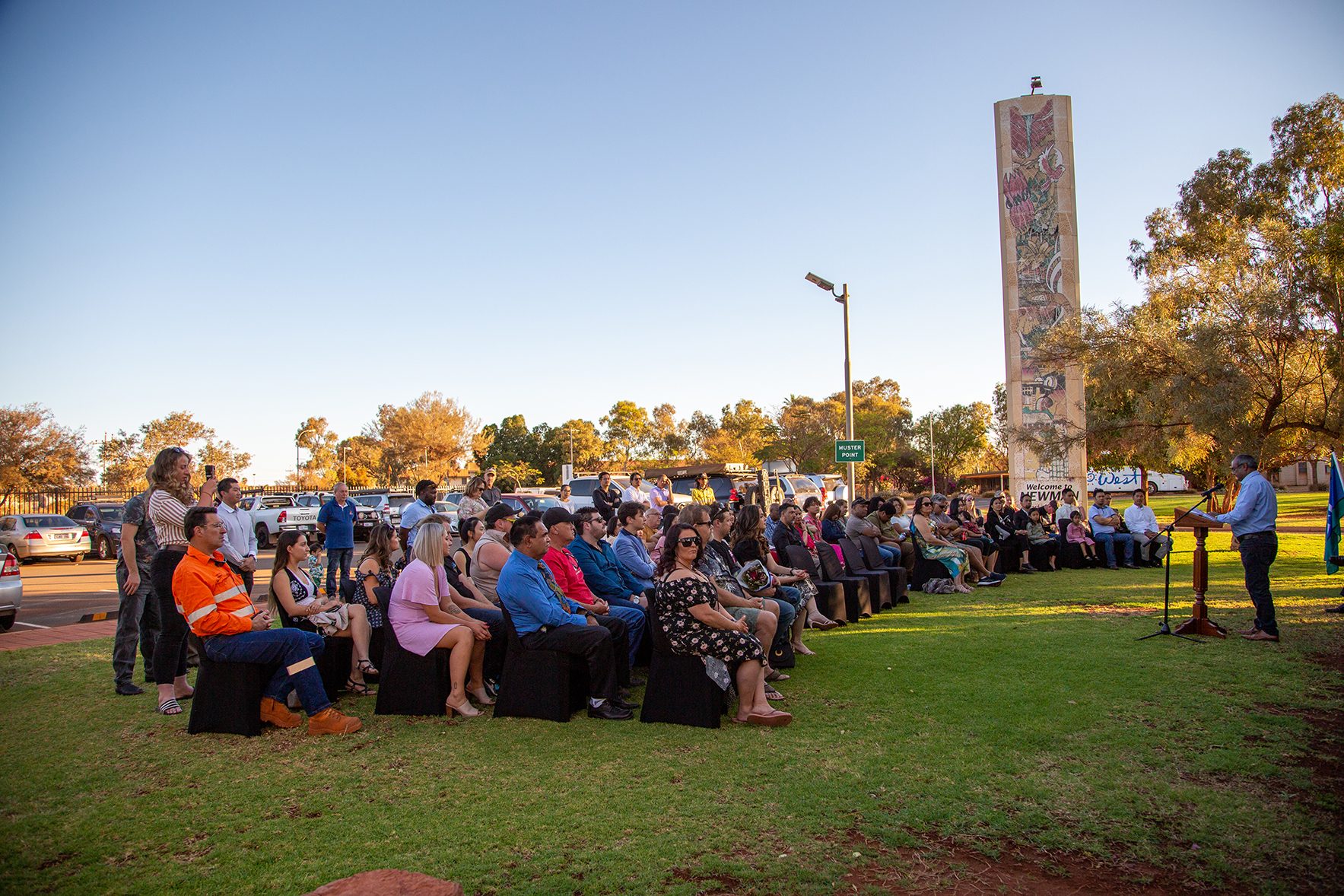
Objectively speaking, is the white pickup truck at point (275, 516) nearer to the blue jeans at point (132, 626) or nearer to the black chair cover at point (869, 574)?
the blue jeans at point (132, 626)

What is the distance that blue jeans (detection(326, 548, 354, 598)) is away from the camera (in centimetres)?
1092

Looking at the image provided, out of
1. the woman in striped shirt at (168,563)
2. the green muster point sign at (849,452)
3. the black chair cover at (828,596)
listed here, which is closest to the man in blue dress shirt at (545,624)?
the woman in striped shirt at (168,563)

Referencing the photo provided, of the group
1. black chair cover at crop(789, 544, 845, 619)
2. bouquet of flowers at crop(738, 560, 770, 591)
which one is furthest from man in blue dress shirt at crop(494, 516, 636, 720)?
black chair cover at crop(789, 544, 845, 619)

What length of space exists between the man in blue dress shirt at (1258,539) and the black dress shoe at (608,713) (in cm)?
602

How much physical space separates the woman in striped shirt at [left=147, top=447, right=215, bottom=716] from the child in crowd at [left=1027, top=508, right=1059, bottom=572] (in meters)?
13.0

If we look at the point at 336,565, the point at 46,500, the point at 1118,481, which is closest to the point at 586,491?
the point at 336,565

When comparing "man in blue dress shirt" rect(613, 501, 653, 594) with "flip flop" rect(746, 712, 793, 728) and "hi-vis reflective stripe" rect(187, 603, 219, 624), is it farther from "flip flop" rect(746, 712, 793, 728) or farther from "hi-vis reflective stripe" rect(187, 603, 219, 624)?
"hi-vis reflective stripe" rect(187, 603, 219, 624)

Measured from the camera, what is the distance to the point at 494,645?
642 centimetres

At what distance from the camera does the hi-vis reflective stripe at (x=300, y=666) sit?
16.8 ft

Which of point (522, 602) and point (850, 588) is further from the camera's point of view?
point (850, 588)

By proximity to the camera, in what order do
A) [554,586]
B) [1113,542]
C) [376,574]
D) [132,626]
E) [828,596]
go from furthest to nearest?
[1113,542] → [828,596] → [376,574] → [132,626] → [554,586]

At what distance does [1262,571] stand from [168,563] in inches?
369

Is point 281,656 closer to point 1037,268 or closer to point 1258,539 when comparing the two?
point 1258,539

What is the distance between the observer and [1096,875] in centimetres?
328
